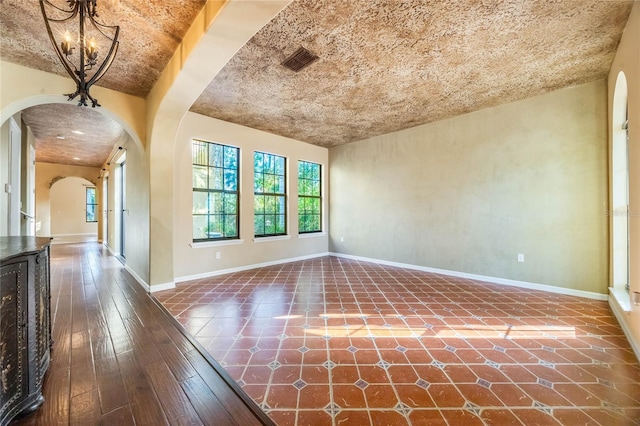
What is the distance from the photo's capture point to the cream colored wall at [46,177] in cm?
832

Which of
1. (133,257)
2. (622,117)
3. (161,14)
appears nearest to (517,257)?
(622,117)

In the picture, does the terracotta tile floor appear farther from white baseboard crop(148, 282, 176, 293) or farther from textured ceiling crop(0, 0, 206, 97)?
textured ceiling crop(0, 0, 206, 97)

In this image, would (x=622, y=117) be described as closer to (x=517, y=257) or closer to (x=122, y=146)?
(x=517, y=257)

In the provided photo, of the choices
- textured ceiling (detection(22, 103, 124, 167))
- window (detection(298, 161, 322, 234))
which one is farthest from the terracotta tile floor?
textured ceiling (detection(22, 103, 124, 167))

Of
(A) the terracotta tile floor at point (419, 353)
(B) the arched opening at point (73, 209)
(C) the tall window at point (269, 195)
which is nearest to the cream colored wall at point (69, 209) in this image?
(B) the arched opening at point (73, 209)

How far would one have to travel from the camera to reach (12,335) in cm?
130

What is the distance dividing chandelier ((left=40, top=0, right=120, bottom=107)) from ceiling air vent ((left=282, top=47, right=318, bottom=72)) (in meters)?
1.47

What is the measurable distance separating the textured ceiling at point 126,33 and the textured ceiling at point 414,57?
0.60 metres

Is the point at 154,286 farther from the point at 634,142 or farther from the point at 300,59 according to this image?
the point at 634,142

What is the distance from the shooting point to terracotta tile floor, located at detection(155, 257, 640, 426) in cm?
143

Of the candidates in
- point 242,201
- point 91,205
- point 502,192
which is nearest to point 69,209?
point 91,205

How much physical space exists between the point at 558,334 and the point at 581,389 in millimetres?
886

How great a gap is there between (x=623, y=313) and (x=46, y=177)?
531 inches

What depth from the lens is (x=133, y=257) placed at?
442 cm
